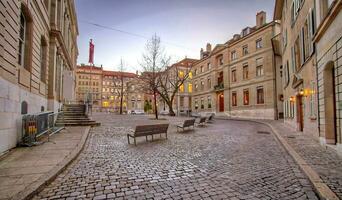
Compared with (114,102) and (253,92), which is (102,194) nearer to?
(253,92)

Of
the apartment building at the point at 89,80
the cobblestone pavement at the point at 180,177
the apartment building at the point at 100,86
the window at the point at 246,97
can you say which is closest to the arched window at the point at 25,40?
the cobblestone pavement at the point at 180,177

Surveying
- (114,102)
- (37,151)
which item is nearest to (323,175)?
(37,151)

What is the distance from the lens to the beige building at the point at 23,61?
6609 mm

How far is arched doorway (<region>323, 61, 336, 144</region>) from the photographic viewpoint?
7.73m

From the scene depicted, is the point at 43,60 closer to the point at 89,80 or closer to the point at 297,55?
the point at 297,55

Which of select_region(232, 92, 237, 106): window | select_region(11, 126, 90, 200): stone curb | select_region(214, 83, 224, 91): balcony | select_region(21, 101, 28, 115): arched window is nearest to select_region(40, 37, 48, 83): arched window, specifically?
select_region(21, 101, 28, 115): arched window

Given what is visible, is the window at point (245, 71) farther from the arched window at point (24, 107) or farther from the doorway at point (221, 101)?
the arched window at point (24, 107)

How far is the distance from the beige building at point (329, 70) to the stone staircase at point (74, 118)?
1432cm

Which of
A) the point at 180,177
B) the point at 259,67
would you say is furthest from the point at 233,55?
the point at 180,177

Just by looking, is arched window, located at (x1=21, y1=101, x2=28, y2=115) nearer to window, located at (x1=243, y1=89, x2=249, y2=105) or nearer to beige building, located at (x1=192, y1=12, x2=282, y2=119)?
beige building, located at (x1=192, y1=12, x2=282, y2=119)

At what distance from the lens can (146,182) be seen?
4.33 meters

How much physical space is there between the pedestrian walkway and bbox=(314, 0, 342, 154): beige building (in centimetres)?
867

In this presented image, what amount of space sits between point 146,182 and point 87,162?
249cm

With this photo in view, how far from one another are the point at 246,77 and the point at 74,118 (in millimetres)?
24837
